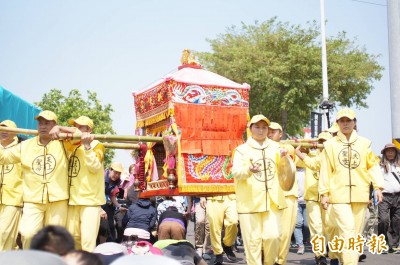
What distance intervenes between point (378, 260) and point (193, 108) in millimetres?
4728

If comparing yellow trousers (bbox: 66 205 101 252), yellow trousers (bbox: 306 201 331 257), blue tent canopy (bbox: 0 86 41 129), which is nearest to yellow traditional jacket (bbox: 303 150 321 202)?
yellow trousers (bbox: 306 201 331 257)

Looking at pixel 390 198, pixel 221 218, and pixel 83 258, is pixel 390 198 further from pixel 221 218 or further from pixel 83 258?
pixel 83 258

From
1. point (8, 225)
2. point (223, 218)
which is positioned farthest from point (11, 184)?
point (223, 218)

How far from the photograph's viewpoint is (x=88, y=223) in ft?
29.8

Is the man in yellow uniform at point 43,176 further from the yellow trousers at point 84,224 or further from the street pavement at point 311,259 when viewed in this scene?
the street pavement at point 311,259

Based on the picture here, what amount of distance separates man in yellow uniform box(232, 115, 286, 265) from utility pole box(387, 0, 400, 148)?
610 centimetres

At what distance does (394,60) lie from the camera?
49.1ft

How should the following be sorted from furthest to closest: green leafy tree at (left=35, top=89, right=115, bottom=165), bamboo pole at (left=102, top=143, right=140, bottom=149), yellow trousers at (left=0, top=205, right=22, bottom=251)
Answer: green leafy tree at (left=35, top=89, right=115, bottom=165) < bamboo pole at (left=102, top=143, right=140, bottom=149) < yellow trousers at (left=0, top=205, right=22, bottom=251)

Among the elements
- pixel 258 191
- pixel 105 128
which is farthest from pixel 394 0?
pixel 105 128

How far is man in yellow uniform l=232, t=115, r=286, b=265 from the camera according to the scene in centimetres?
893

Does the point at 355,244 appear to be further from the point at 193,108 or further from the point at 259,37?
the point at 259,37

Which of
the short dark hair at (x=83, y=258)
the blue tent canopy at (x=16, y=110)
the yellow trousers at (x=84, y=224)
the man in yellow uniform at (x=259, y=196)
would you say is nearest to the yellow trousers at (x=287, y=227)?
the man in yellow uniform at (x=259, y=196)

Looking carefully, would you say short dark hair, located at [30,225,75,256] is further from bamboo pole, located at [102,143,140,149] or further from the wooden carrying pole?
bamboo pole, located at [102,143,140,149]

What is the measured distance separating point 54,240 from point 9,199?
6448mm
